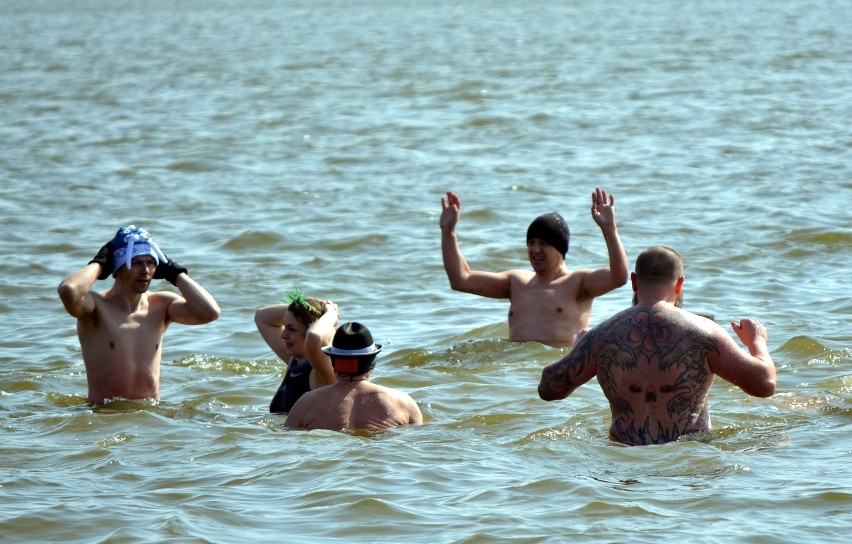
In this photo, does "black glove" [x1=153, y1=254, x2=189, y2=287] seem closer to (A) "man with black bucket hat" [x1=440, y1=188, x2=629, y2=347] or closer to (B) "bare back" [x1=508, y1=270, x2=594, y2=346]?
(A) "man with black bucket hat" [x1=440, y1=188, x2=629, y2=347]

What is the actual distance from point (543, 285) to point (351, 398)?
3.35 metres

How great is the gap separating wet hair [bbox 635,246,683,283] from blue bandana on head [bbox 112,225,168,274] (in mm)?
3387

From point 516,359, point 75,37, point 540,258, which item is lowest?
point 516,359

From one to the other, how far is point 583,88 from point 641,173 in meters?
8.85

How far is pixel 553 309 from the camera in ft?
37.5

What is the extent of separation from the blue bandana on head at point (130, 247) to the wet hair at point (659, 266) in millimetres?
3387

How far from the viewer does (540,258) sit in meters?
11.4

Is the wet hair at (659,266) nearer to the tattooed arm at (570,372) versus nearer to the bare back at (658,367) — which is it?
the bare back at (658,367)

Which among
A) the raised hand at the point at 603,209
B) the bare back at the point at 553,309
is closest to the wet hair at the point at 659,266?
the raised hand at the point at 603,209

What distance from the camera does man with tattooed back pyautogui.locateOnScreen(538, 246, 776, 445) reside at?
24.9 feet

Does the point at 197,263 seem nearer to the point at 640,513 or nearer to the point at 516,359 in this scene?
the point at 516,359

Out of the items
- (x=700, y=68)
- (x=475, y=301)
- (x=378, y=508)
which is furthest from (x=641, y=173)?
(x=378, y=508)

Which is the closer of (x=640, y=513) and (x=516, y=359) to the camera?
(x=640, y=513)

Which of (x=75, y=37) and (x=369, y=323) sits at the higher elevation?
(x=75, y=37)
